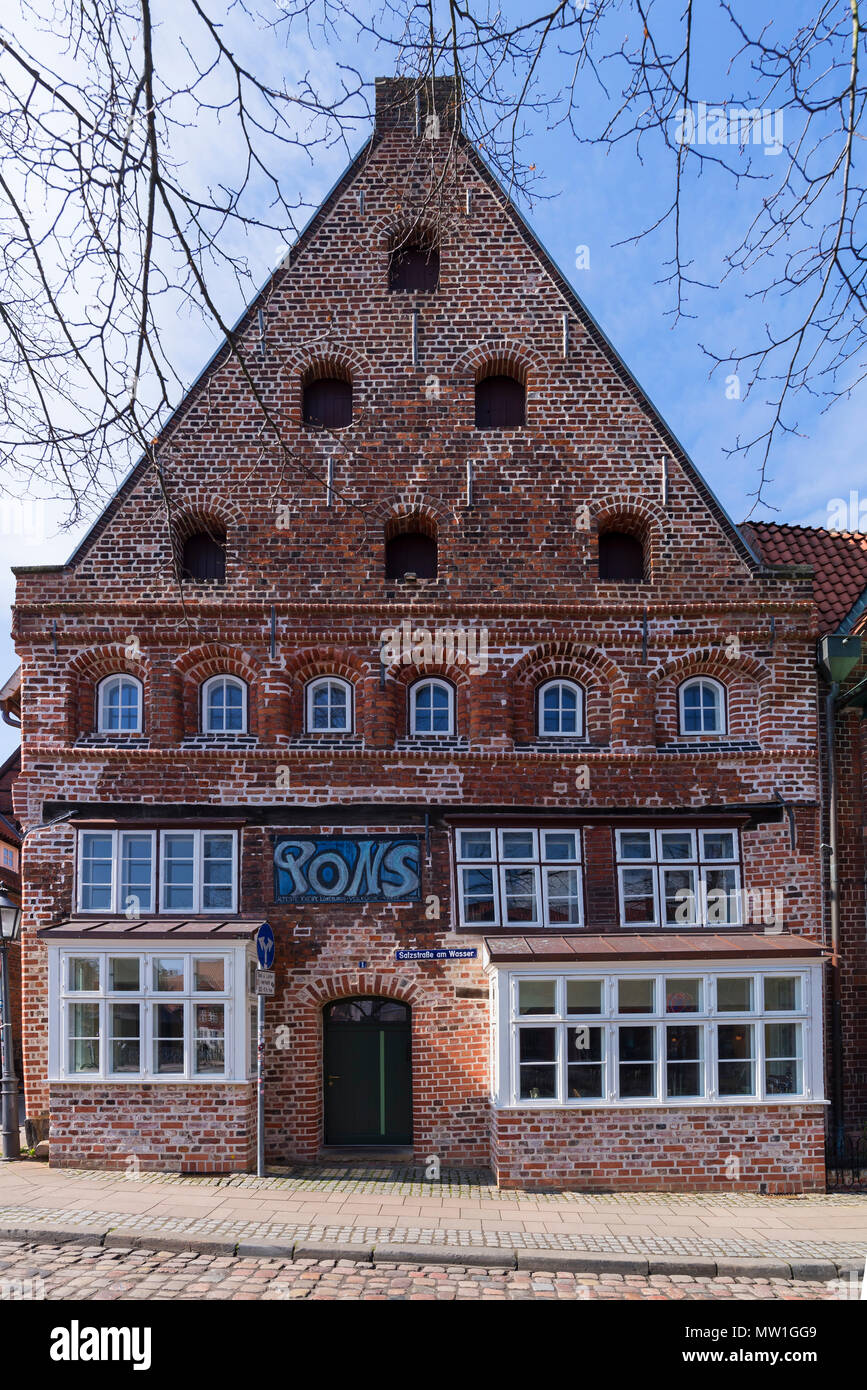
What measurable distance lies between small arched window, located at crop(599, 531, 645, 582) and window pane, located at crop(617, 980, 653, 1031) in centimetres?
507

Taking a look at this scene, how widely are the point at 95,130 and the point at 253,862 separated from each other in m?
8.64

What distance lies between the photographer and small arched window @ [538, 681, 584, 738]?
1239 cm

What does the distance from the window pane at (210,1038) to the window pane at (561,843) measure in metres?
4.21

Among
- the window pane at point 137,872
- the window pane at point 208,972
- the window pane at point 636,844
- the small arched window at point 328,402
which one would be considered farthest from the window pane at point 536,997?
the small arched window at point 328,402

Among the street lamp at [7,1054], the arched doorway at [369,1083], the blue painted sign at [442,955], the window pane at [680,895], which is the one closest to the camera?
the street lamp at [7,1054]

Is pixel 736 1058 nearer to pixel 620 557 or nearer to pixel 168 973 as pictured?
pixel 620 557

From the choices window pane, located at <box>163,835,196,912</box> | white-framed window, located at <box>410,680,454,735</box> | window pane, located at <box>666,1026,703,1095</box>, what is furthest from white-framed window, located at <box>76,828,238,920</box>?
window pane, located at <box>666,1026,703,1095</box>

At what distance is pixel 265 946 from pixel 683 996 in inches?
183

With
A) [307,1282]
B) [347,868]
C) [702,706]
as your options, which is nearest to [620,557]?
[702,706]

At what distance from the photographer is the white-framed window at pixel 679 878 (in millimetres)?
11844

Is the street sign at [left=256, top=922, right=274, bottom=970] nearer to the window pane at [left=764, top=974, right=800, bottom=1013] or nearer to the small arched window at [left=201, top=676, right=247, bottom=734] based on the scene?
the small arched window at [left=201, top=676, right=247, bottom=734]

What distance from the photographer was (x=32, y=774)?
11.9 metres

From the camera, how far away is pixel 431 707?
12.4 meters

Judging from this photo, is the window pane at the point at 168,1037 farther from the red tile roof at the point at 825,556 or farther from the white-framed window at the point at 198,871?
the red tile roof at the point at 825,556
